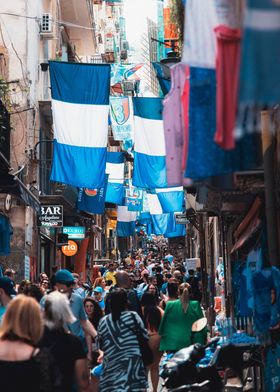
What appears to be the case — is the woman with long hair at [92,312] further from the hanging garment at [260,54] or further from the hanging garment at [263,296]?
the hanging garment at [260,54]

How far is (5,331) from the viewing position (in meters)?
5.48

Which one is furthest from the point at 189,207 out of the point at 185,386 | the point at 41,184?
the point at 185,386

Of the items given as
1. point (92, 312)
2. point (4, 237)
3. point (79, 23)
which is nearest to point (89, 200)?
point (4, 237)

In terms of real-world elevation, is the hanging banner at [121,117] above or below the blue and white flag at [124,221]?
above

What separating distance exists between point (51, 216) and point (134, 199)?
49.2ft

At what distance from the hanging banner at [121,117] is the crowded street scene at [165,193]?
222cm

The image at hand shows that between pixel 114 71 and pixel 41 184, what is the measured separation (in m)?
15.7

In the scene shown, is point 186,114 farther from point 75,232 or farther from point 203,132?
point 75,232

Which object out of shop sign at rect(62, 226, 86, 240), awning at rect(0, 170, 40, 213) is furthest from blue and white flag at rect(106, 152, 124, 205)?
awning at rect(0, 170, 40, 213)

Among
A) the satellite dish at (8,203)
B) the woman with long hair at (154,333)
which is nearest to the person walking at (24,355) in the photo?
the woman with long hair at (154,333)

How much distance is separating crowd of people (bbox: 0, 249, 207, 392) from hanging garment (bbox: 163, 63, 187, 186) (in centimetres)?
136

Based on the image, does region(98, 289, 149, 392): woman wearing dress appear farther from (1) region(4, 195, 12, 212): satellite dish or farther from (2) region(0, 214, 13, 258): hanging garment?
(1) region(4, 195, 12, 212): satellite dish

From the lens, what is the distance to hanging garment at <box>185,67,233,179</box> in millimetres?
6066

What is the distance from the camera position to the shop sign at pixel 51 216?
23.2 meters
